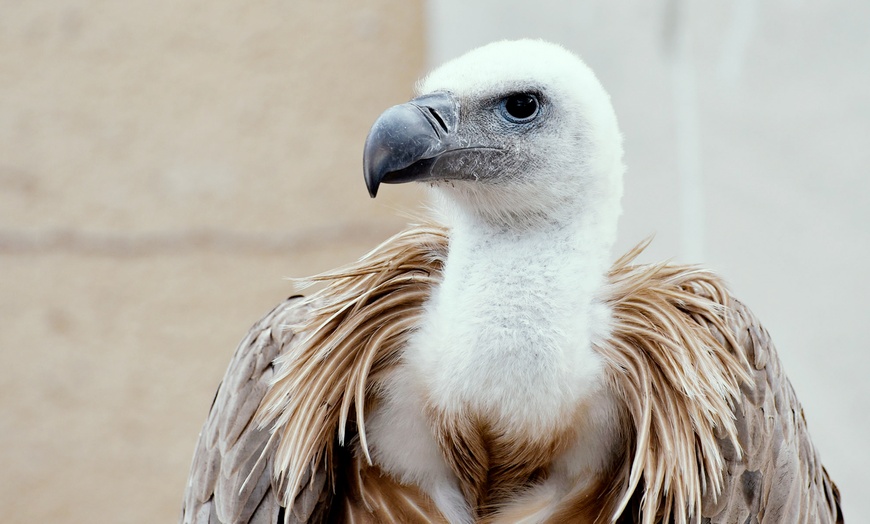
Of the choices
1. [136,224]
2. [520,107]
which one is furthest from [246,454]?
[136,224]

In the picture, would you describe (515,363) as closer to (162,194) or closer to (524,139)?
(524,139)

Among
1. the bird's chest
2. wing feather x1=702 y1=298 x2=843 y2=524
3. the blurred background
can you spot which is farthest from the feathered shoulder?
the blurred background

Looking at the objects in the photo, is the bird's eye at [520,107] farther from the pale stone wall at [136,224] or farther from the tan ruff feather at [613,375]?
the pale stone wall at [136,224]

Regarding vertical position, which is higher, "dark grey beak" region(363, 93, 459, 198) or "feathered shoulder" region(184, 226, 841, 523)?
"dark grey beak" region(363, 93, 459, 198)

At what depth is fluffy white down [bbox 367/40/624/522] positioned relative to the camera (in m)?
1.62

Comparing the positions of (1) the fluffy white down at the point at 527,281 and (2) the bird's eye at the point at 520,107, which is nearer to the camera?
(1) the fluffy white down at the point at 527,281

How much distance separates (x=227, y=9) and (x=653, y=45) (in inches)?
92.5

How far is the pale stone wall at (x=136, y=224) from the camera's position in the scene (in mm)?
4773

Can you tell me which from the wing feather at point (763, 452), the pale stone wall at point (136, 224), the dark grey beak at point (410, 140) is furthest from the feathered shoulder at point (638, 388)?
the pale stone wall at point (136, 224)

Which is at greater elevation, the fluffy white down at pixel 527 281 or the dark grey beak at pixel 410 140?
the dark grey beak at pixel 410 140

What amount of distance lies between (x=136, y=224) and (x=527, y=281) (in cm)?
361

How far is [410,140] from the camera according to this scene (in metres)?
1.61

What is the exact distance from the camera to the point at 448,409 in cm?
167

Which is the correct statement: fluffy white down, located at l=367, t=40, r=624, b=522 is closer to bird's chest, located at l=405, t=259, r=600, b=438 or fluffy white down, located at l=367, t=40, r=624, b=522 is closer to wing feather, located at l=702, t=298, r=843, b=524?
bird's chest, located at l=405, t=259, r=600, b=438
